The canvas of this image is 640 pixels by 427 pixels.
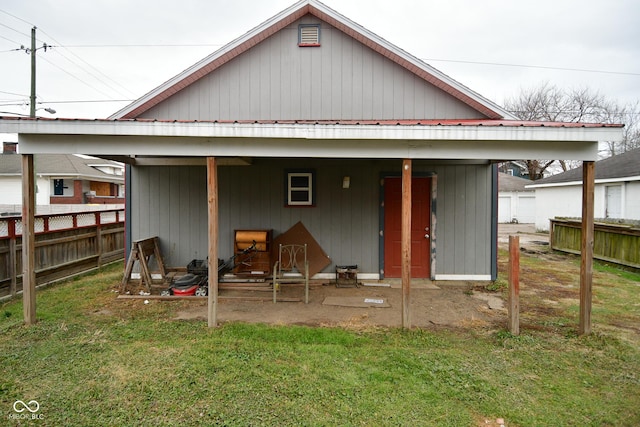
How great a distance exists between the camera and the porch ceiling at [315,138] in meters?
4.03

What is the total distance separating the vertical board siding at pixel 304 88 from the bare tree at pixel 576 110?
24.3 metres

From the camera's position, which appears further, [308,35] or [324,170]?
[324,170]

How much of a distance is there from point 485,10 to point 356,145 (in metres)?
18.1

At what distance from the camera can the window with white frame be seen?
6.89 m

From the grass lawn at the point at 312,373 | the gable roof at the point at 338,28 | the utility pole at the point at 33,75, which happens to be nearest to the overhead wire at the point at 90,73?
the utility pole at the point at 33,75

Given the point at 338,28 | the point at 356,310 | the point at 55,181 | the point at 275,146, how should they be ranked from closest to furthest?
the point at 275,146 < the point at 356,310 < the point at 338,28 < the point at 55,181

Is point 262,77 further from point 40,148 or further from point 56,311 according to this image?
point 56,311

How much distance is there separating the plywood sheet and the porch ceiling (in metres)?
2.75

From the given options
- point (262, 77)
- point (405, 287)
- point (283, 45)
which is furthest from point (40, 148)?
point (405, 287)

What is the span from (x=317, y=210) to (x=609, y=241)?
7.99 metres

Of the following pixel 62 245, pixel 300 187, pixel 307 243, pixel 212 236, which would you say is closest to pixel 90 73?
pixel 62 245

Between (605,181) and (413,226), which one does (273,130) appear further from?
(605,181)

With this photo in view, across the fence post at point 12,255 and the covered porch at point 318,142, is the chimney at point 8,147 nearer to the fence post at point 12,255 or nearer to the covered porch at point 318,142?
the fence post at point 12,255

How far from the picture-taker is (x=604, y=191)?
42.2 feet
